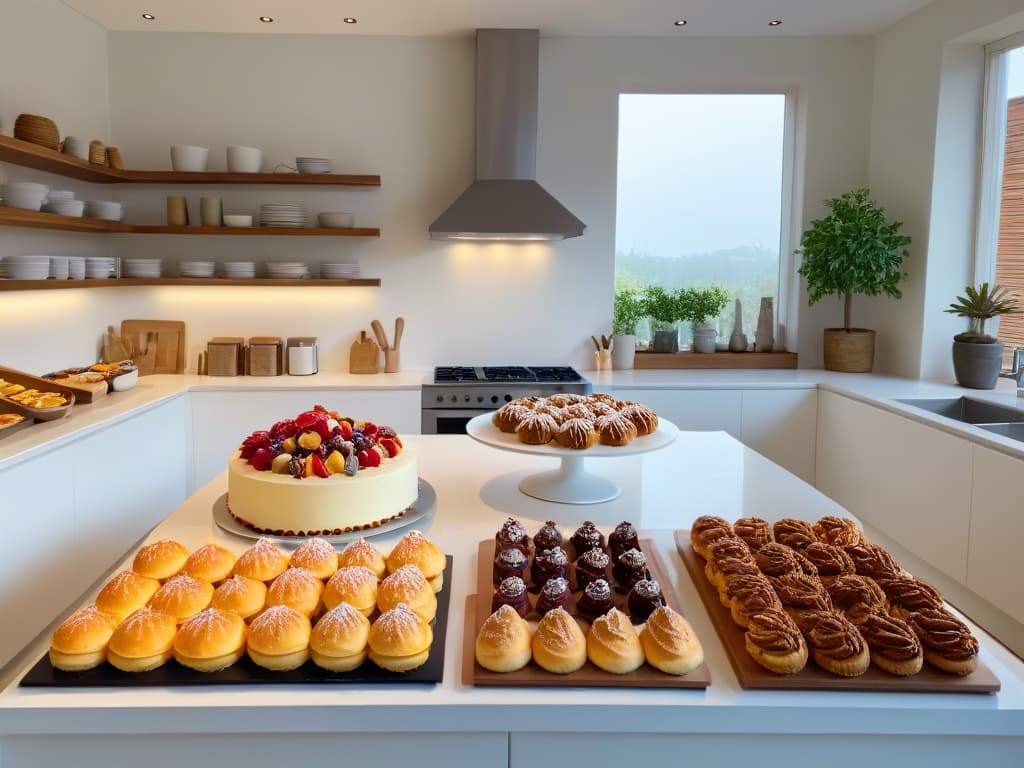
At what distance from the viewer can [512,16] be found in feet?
13.4

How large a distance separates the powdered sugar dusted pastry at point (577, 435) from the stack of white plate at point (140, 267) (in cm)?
315

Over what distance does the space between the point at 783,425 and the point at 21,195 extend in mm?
3582

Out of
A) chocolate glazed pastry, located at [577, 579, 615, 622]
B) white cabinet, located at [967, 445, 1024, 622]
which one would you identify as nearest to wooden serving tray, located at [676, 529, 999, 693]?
chocolate glazed pastry, located at [577, 579, 615, 622]

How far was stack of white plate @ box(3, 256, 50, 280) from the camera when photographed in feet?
10.4

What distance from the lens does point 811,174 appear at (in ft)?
15.2

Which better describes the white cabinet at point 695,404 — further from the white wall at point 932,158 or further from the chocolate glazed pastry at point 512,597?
the chocolate glazed pastry at point 512,597

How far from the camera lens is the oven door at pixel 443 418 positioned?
4.06m

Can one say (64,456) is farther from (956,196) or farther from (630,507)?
(956,196)

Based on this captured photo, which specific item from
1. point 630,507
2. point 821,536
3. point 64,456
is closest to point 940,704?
point 821,536

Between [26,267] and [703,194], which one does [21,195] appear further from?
[703,194]

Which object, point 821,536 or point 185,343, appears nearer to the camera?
point 821,536

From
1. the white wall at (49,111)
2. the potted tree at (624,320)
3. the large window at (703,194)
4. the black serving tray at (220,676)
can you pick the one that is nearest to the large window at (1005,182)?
the large window at (703,194)

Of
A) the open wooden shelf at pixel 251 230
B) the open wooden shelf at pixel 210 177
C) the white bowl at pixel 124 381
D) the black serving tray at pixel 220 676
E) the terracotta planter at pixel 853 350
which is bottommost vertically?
the black serving tray at pixel 220 676

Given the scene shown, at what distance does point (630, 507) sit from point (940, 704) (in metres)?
0.92
